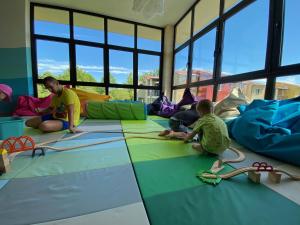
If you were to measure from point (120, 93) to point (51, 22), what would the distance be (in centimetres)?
237

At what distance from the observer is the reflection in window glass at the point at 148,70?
461cm

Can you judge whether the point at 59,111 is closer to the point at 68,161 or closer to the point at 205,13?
the point at 68,161

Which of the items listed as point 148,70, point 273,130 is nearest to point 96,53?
point 148,70

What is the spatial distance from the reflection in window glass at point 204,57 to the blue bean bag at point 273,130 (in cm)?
166

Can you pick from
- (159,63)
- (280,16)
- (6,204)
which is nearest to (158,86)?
(159,63)

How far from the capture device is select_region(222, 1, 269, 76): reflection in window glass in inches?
79.4

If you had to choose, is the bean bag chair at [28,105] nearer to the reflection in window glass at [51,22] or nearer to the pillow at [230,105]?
the reflection in window glass at [51,22]

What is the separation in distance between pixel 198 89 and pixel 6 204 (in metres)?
3.45

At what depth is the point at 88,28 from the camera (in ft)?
13.4

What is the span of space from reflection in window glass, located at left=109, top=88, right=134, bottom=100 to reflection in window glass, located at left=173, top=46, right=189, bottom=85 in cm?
138

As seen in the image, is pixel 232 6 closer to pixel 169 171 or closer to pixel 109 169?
pixel 169 171

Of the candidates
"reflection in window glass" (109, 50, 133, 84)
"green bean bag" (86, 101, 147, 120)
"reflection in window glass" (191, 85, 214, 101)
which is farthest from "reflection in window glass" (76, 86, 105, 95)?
"reflection in window glass" (191, 85, 214, 101)

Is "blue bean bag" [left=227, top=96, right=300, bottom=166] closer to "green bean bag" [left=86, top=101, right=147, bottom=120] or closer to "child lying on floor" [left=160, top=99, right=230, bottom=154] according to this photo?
"child lying on floor" [left=160, top=99, right=230, bottom=154]

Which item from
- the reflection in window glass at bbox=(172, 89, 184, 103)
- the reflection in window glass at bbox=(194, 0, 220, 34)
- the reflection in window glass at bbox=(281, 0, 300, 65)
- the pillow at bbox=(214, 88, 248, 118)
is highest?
the reflection in window glass at bbox=(194, 0, 220, 34)
